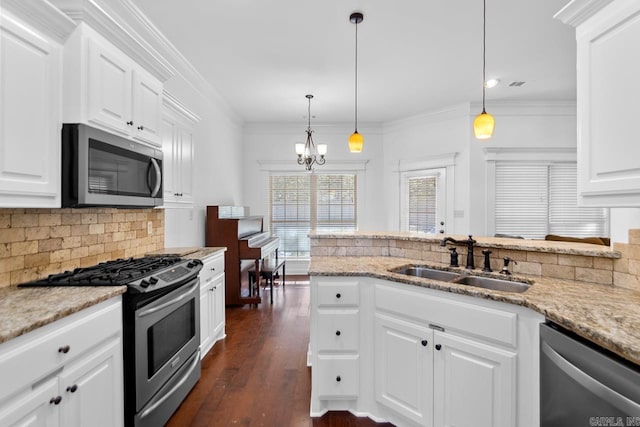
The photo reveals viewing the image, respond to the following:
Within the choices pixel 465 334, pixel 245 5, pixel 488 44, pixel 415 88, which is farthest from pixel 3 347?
pixel 415 88

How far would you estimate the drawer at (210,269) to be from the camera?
8.77 feet

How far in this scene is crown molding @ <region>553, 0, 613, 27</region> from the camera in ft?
4.08

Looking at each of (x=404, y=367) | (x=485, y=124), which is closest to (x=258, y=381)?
→ (x=404, y=367)

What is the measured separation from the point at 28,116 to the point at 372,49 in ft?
9.58

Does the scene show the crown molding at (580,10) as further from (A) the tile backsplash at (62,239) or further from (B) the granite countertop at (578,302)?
(A) the tile backsplash at (62,239)

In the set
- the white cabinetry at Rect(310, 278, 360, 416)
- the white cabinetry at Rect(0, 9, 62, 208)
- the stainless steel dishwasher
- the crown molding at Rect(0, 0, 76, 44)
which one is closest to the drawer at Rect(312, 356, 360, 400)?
the white cabinetry at Rect(310, 278, 360, 416)

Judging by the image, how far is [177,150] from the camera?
3.05 meters

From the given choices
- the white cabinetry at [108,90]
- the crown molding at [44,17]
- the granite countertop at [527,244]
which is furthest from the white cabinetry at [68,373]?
the granite countertop at [527,244]

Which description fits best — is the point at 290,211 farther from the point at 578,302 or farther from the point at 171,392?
the point at 578,302

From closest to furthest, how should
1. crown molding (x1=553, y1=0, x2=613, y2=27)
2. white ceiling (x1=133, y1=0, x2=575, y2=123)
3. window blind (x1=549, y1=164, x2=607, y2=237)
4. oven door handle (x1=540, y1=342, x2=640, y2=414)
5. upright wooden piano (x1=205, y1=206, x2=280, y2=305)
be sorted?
oven door handle (x1=540, y1=342, x2=640, y2=414)
crown molding (x1=553, y1=0, x2=613, y2=27)
white ceiling (x1=133, y1=0, x2=575, y2=123)
upright wooden piano (x1=205, y1=206, x2=280, y2=305)
window blind (x1=549, y1=164, x2=607, y2=237)

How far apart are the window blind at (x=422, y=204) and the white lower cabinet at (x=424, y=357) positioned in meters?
3.78

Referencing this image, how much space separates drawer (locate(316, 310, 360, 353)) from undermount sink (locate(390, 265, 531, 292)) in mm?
447

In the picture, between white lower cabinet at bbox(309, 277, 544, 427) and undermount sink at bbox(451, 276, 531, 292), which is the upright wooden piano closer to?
white lower cabinet at bbox(309, 277, 544, 427)

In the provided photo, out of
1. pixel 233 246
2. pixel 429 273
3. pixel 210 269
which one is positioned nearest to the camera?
pixel 429 273
